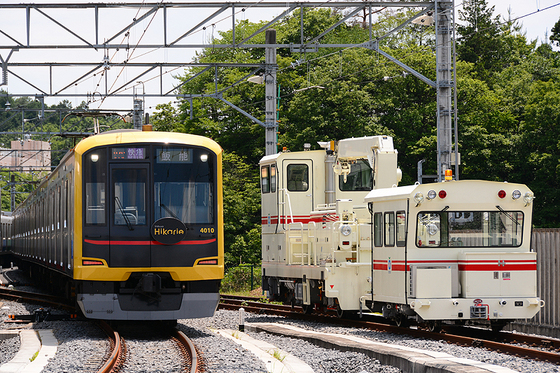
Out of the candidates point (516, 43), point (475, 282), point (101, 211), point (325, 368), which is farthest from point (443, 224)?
point (516, 43)

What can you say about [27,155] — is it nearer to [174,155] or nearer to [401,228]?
[174,155]

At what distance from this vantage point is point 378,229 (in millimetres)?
14344

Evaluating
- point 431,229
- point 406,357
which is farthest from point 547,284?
point 406,357

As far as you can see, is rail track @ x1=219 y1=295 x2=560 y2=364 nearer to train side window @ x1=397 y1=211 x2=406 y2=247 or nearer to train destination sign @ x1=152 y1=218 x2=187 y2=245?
train side window @ x1=397 y1=211 x2=406 y2=247

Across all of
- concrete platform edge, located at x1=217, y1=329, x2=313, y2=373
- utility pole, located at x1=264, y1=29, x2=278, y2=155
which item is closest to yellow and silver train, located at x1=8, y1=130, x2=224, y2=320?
concrete platform edge, located at x1=217, y1=329, x2=313, y2=373

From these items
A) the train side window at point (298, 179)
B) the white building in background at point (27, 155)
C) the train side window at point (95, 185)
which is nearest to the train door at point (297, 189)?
the train side window at point (298, 179)

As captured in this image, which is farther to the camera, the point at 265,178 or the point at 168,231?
the point at 265,178

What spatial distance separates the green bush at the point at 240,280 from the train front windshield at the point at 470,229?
59.1 ft

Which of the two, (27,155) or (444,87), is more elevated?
(27,155)

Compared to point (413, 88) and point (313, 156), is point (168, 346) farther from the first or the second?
point (413, 88)

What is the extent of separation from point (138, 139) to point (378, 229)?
4.90 meters

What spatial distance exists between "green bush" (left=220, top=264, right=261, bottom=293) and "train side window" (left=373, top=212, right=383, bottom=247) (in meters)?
16.4

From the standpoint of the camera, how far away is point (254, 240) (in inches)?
1496

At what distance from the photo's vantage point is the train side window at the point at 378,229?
14234 millimetres
